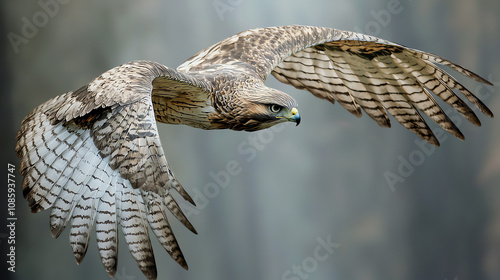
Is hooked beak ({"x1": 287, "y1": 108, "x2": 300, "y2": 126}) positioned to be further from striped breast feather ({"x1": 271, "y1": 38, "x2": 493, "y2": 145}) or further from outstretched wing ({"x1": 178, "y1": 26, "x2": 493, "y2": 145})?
striped breast feather ({"x1": 271, "y1": 38, "x2": 493, "y2": 145})

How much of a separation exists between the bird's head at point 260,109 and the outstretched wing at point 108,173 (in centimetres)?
47

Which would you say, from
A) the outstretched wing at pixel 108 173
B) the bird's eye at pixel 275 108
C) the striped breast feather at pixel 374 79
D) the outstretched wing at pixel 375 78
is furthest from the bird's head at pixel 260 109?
the striped breast feather at pixel 374 79

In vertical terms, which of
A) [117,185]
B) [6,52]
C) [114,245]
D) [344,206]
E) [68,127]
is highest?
[6,52]

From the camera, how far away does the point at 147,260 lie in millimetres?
1860

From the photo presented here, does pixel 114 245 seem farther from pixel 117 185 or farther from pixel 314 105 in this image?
pixel 314 105

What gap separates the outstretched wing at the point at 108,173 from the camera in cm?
190

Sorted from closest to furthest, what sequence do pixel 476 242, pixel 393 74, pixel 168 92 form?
pixel 168 92
pixel 393 74
pixel 476 242

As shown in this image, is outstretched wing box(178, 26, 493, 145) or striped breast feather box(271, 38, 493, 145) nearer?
outstretched wing box(178, 26, 493, 145)

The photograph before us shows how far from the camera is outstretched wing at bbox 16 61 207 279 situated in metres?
1.90

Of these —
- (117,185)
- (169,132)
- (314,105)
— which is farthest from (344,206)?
(117,185)

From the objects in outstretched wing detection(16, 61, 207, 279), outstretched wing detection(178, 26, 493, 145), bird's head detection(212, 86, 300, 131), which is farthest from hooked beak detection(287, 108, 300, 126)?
outstretched wing detection(178, 26, 493, 145)

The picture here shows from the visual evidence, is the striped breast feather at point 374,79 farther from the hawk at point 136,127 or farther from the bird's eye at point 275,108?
the bird's eye at point 275,108

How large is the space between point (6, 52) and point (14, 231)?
1074 mm

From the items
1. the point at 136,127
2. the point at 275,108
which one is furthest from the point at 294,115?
the point at 136,127
